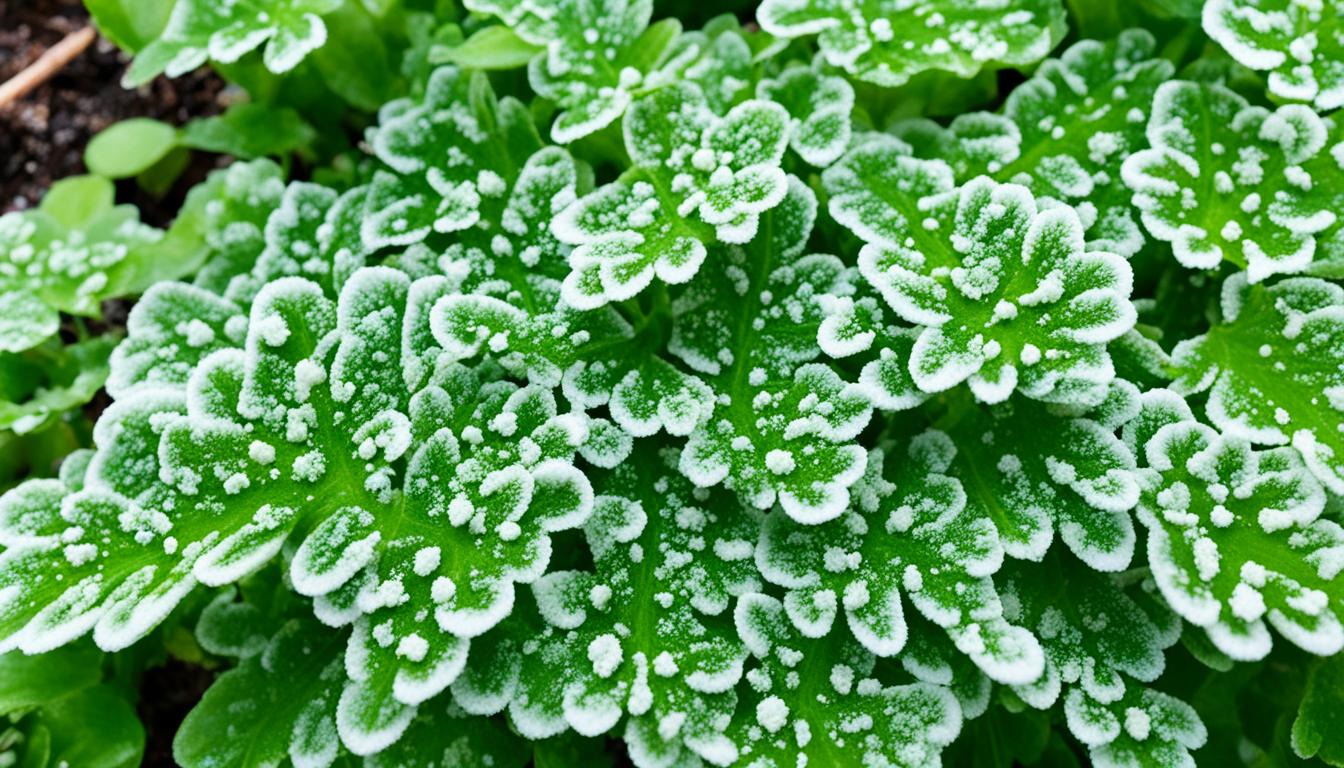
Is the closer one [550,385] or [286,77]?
[550,385]

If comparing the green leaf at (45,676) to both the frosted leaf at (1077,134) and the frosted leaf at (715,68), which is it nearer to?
the frosted leaf at (715,68)

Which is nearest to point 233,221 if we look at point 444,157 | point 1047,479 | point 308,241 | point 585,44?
point 308,241

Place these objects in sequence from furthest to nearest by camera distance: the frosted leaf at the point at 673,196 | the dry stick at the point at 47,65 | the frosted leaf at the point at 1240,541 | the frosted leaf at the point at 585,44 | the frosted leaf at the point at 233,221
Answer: the dry stick at the point at 47,65 → the frosted leaf at the point at 233,221 → the frosted leaf at the point at 585,44 → the frosted leaf at the point at 673,196 → the frosted leaf at the point at 1240,541

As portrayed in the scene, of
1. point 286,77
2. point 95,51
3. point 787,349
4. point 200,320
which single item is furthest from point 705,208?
point 95,51

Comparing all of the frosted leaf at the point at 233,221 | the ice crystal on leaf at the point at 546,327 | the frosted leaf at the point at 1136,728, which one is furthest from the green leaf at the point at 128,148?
the frosted leaf at the point at 1136,728

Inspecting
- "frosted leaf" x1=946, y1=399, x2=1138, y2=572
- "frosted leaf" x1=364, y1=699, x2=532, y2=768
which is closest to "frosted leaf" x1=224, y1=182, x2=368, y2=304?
"frosted leaf" x1=364, y1=699, x2=532, y2=768

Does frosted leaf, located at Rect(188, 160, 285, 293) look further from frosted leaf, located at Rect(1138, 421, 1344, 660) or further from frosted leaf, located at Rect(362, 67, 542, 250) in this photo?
frosted leaf, located at Rect(1138, 421, 1344, 660)

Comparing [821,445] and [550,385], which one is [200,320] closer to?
Result: [550,385]
